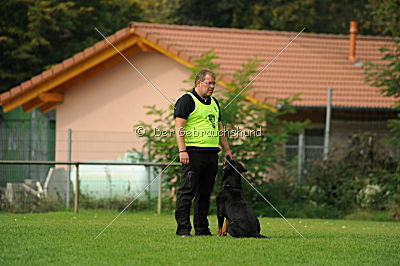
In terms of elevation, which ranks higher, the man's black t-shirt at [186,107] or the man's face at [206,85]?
the man's face at [206,85]

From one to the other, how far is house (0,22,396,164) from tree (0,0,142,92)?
512 cm

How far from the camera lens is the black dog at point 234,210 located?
9742mm

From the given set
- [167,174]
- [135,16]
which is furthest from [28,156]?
[135,16]

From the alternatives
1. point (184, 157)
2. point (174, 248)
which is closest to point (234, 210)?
point (184, 157)

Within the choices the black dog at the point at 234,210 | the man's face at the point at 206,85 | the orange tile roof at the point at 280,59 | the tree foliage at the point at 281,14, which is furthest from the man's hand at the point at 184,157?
the tree foliage at the point at 281,14

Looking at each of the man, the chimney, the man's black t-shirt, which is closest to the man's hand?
the man

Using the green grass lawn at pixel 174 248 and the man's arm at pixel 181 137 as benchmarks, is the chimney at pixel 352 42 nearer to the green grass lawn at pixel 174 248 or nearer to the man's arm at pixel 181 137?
the green grass lawn at pixel 174 248

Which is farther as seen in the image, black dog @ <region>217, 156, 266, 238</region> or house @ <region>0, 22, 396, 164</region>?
house @ <region>0, 22, 396, 164</region>

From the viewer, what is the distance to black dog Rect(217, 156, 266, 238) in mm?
9742

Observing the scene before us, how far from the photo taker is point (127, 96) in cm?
2355

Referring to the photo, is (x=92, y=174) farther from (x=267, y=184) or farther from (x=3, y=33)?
(x=3, y=33)

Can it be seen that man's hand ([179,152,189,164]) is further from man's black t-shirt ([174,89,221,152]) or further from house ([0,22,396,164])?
house ([0,22,396,164])

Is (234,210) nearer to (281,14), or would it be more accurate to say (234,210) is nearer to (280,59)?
(280,59)

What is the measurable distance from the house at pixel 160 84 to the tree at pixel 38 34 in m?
5.12
